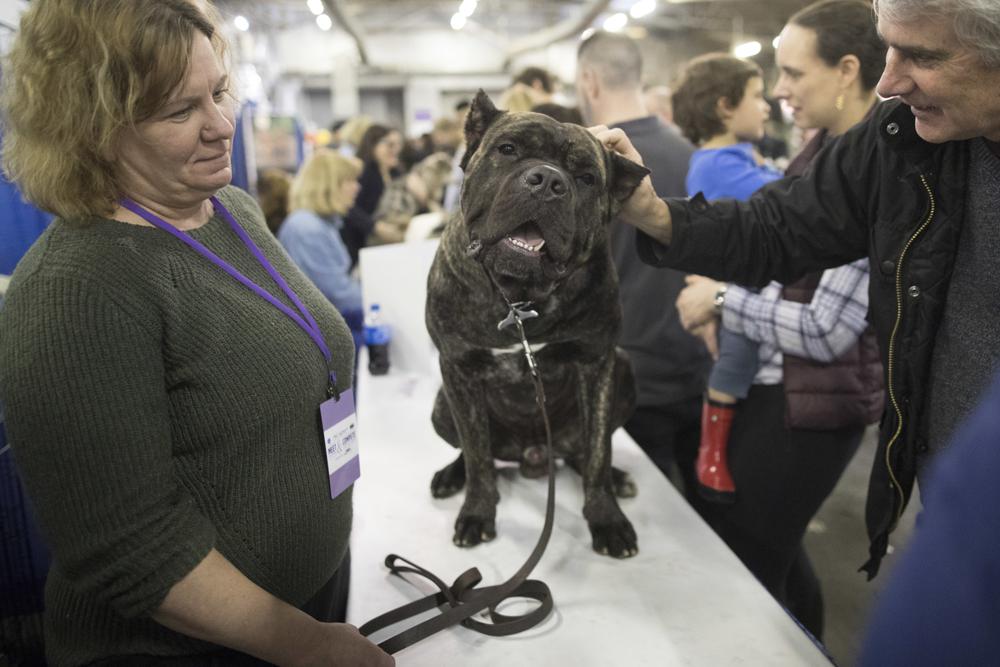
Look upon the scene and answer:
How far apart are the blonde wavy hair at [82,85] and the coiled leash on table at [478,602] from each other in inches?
33.4

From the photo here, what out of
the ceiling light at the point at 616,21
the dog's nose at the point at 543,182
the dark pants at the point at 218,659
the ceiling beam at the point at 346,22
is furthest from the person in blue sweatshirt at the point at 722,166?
the ceiling light at the point at 616,21

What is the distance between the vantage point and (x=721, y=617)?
152 cm

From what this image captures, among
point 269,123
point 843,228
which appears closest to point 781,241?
point 843,228

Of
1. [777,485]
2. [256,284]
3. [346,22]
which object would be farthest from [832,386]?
[346,22]

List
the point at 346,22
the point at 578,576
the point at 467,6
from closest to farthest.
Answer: the point at 578,576 < the point at 346,22 < the point at 467,6

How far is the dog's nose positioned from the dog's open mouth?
7cm

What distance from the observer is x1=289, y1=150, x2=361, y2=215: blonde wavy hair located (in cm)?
514

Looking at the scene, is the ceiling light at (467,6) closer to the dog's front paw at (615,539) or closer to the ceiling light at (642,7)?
the ceiling light at (642,7)

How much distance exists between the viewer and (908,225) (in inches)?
59.2

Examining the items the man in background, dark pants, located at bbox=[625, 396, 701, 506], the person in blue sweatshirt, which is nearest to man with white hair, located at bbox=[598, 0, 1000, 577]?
the person in blue sweatshirt

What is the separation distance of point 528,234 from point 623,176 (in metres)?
0.34

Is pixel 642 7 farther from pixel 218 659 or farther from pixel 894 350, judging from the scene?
pixel 218 659

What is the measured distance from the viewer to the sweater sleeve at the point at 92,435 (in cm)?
98

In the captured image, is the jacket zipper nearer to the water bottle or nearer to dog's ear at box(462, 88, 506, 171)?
dog's ear at box(462, 88, 506, 171)
